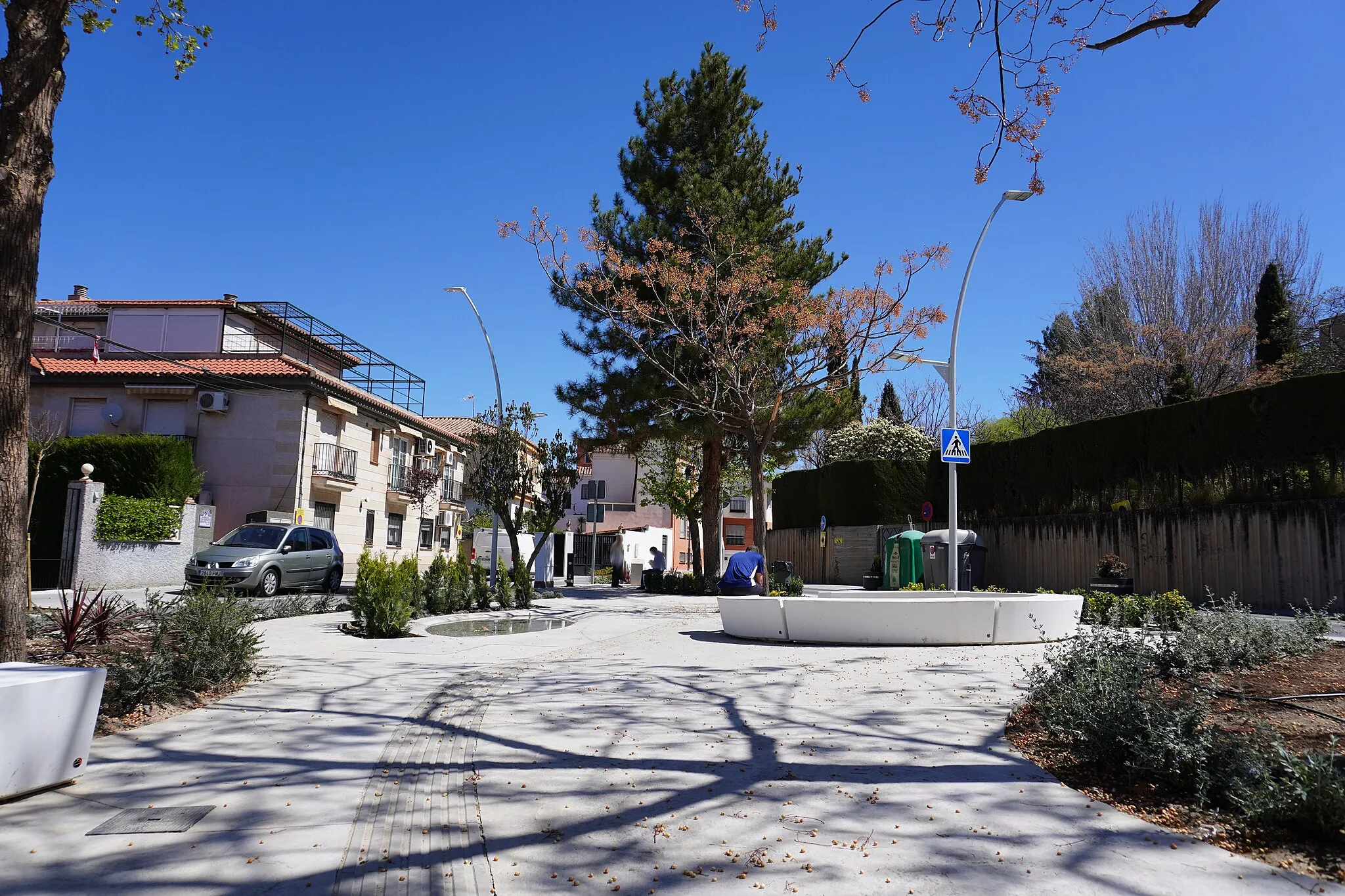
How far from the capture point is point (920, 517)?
30.3 metres

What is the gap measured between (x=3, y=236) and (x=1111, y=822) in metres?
8.07

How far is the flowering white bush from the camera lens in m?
32.7

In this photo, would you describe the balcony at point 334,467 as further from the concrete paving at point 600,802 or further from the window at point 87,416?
the concrete paving at point 600,802

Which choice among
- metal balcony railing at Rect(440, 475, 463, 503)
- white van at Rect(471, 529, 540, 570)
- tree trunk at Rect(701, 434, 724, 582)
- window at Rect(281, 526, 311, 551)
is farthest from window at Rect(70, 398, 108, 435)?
tree trunk at Rect(701, 434, 724, 582)

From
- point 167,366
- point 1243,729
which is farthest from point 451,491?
point 1243,729

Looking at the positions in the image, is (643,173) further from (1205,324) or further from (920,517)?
(1205,324)

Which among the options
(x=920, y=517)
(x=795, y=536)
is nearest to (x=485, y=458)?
(x=920, y=517)

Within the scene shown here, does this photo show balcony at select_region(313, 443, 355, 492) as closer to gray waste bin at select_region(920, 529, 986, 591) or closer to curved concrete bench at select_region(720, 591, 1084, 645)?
gray waste bin at select_region(920, 529, 986, 591)

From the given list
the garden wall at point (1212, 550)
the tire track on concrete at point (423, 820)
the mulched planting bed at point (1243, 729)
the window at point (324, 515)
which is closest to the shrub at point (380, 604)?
the tire track on concrete at point (423, 820)

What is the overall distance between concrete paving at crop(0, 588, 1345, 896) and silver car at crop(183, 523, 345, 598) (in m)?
12.3

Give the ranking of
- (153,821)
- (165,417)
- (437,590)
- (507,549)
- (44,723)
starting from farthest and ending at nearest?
(165,417)
(507,549)
(437,590)
(44,723)
(153,821)

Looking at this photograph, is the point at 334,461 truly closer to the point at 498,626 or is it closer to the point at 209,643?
the point at 498,626

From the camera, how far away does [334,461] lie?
107ft

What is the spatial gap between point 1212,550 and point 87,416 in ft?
111
